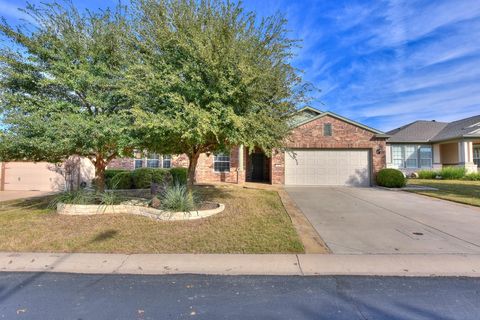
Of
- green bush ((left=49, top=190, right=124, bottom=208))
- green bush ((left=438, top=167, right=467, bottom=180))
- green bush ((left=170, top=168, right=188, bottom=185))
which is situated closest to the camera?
green bush ((left=49, top=190, right=124, bottom=208))

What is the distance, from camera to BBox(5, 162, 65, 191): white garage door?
16.7 m

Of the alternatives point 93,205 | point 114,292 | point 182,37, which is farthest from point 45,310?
point 182,37

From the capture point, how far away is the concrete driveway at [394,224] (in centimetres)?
602

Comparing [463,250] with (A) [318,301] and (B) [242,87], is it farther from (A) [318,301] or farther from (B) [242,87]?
(B) [242,87]

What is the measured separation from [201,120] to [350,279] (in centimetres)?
432

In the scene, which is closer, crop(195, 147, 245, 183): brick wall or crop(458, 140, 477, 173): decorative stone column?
crop(195, 147, 245, 183): brick wall

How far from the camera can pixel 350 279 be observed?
447 cm

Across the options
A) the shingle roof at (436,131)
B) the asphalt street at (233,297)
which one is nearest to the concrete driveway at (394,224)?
the asphalt street at (233,297)

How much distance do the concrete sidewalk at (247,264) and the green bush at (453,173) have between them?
19367 millimetres

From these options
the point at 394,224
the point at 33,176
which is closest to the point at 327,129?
the point at 394,224

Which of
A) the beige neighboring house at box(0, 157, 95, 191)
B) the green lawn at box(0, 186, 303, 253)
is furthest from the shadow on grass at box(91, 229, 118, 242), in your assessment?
the beige neighboring house at box(0, 157, 95, 191)

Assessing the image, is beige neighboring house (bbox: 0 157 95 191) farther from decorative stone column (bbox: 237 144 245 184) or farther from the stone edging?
decorative stone column (bbox: 237 144 245 184)

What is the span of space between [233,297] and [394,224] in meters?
5.97

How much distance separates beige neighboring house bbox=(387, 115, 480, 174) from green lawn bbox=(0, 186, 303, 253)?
19625mm
